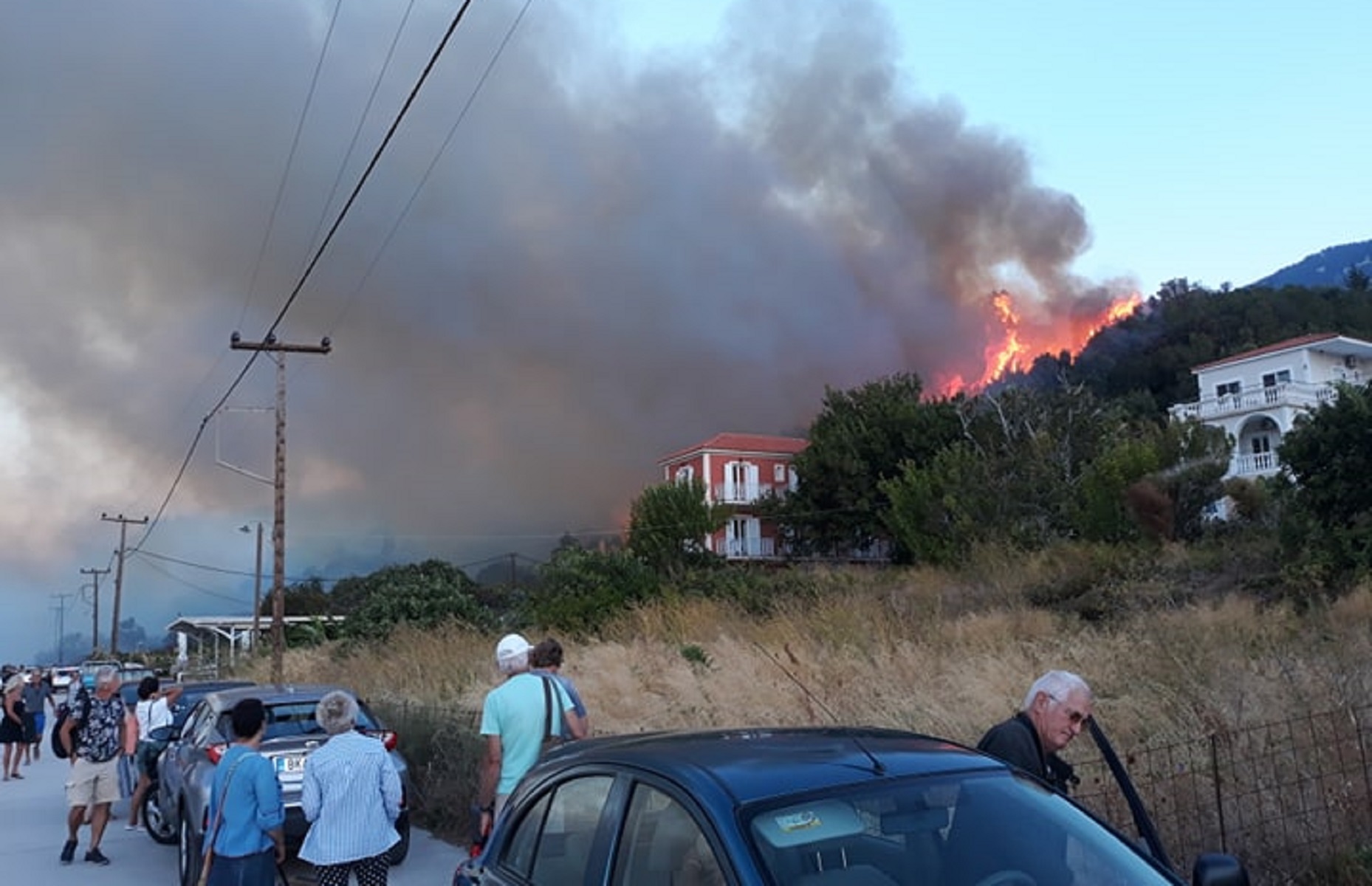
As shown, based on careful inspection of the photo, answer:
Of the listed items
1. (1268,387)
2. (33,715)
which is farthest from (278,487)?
(1268,387)

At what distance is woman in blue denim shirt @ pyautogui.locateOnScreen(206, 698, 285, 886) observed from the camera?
18.9 ft

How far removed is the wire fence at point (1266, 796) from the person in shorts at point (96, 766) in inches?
350

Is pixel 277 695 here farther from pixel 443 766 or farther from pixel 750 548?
pixel 750 548

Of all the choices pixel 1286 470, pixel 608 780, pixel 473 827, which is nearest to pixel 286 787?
pixel 473 827

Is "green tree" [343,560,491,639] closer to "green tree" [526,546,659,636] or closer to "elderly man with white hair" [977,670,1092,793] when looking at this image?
"green tree" [526,546,659,636]

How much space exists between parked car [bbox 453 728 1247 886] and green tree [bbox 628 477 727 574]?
54.2 m

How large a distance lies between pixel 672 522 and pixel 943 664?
157 feet

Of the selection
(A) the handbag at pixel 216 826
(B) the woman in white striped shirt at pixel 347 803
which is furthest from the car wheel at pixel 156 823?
(B) the woman in white striped shirt at pixel 347 803

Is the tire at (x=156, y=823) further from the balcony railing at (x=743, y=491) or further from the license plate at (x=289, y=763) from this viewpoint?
the balcony railing at (x=743, y=491)

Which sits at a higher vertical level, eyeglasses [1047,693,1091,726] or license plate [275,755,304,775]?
eyeglasses [1047,693,1091,726]

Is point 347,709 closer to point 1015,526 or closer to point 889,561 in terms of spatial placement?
point 1015,526

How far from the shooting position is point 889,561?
54344 millimetres

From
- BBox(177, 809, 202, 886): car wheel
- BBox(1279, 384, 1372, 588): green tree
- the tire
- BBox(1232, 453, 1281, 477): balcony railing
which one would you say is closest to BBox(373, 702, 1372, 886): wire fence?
BBox(177, 809, 202, 886): car wheel

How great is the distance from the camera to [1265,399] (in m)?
51.0
